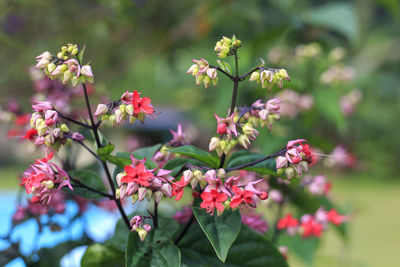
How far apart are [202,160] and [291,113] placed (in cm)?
66

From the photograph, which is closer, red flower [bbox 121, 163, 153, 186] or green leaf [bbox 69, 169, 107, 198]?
red flower [bbox 121, 163, 153, 186]

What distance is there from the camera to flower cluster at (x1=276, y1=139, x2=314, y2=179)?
0.44 m

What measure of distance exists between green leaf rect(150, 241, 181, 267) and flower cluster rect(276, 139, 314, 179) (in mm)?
140

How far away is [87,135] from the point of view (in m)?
0.57

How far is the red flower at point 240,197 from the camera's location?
0.42 meters

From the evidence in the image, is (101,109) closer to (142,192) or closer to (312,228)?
(142,192)

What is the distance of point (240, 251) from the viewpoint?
1.71ft

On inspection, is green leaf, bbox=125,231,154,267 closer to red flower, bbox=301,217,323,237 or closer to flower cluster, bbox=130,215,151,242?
flower cluster, bbox=130,215,151,242

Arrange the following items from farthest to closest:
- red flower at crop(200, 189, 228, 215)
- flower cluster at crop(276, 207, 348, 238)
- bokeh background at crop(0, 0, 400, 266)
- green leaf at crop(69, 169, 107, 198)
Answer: bokeh background at crop(0, 0, 400, 266) < flower cluster at crop(276, 207, 348, 238) < green leaf at crop(69, 169, 107, 198) < red flower at crop(200, 189, 228, 215)

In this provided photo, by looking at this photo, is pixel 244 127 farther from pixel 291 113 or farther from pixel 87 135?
pixel 291 113

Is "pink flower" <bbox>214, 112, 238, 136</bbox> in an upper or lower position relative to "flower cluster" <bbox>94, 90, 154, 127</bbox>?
lower

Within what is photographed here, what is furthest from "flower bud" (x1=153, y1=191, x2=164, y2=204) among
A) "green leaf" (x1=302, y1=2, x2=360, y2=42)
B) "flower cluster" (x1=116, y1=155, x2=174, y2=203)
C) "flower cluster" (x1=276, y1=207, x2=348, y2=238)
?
"green leaf" (x1=302, y1=2, x2=360, y2=42)

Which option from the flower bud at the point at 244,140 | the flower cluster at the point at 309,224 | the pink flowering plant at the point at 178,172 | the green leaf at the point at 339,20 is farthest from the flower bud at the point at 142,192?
the green leaf at the point at 339,20

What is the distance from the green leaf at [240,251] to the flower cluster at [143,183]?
108 millimetres
